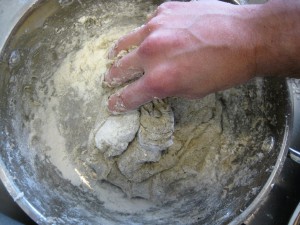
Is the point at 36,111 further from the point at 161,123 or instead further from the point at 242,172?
the point at 242,172

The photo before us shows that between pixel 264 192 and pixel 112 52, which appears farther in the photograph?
pixel 112 52

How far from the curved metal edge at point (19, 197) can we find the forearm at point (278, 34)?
0.70 metres

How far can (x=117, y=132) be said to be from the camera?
3.29 ft

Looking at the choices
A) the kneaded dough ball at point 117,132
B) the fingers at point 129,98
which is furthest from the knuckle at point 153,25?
the kneaded dough ball at point 117,132

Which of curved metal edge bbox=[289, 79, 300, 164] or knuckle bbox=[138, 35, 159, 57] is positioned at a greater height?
knuckle bbox=[138, 35, 159, 57]

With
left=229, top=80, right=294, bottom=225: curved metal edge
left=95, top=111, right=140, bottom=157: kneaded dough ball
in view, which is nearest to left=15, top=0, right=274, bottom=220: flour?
left=95, top=111, right=140, bottom=157: kneaded dough ball

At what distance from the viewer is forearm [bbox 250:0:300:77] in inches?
30.5

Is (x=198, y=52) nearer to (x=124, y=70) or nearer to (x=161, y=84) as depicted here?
(x=161, y=84)

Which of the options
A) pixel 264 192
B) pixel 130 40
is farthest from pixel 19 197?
pixel 264 192

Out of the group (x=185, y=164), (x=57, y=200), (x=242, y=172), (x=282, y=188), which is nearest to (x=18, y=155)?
(x=57, y=200)

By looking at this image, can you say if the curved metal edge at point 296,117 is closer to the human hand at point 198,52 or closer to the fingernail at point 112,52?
the human hand at point 198,52

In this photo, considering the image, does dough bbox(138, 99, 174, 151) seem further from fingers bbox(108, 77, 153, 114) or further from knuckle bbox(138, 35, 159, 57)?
knuckle bbox(138, 35, 159, 57)

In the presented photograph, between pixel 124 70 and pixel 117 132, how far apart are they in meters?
0.20

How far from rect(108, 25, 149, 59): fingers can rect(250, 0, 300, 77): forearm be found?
29 centimetres
